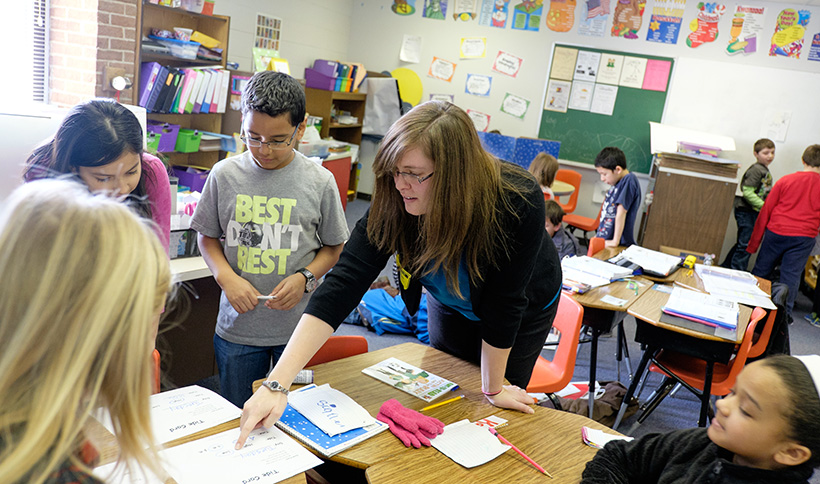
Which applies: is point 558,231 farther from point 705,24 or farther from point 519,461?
point 705,24

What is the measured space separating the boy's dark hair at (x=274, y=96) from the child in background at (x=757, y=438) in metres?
1.17

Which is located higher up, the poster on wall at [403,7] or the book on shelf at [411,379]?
the poster on wall at [403,7]

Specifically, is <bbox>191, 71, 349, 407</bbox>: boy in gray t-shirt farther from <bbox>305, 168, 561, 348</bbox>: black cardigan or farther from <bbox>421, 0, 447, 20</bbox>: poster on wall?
<bbox>421, 0, 447, 20</bbox>: poster on wall

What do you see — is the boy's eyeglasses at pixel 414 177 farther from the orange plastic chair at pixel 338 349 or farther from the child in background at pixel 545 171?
the child in background at pixel 545 171

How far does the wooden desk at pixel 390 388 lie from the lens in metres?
1.30

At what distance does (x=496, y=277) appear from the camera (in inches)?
56.7

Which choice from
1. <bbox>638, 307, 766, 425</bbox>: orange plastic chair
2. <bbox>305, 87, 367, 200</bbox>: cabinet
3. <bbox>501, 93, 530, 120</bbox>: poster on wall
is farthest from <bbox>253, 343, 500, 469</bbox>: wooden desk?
<bbox>501, 93, 530, 120</bbox>: poster on wall

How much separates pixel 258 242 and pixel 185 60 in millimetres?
2855

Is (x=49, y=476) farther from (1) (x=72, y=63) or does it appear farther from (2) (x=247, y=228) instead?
(1) (x=72, y=63)

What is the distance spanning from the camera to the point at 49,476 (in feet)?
2.16

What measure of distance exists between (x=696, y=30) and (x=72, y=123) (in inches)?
246

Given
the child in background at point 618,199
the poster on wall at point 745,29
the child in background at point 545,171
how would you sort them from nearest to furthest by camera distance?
the child in background at point 618,199 → the child in background at point 545,171 → the poster on wall at point 745,29

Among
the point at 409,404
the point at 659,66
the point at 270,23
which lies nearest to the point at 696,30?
the point at 659,66

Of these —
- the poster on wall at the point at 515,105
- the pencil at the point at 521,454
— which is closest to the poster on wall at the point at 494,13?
the poster on wall at the point at 515,105
